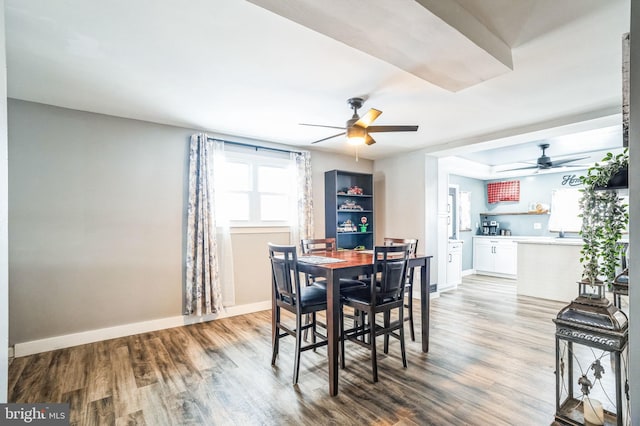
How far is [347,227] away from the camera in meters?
5.23

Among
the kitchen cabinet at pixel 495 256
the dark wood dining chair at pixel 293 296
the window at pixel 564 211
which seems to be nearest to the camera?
the dark wood dining chair at pixel 293 296

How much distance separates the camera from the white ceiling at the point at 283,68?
5.80 ft

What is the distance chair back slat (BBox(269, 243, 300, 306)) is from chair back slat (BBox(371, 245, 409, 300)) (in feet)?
Result: 2.05

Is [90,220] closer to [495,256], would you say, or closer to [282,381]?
[282,381]

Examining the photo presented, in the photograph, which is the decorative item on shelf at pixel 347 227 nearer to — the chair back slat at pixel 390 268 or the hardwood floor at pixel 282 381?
the hardwood floor at pixel 282 381

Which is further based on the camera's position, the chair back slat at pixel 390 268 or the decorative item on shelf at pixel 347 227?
the decorative item on shelf at pixel 347 227

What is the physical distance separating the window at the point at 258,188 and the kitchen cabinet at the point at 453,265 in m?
3.14

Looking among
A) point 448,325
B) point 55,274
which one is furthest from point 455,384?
point 55,274

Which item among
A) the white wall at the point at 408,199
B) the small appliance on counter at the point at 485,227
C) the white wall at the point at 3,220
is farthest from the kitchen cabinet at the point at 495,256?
the white wall at the point at 3,220

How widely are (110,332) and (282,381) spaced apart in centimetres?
221

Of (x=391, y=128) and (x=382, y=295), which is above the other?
(x=391, y=128)

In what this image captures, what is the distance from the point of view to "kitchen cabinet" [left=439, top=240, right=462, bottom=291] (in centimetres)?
564

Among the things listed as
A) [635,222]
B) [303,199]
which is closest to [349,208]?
[303,199]

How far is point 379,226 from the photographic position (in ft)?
19.0
